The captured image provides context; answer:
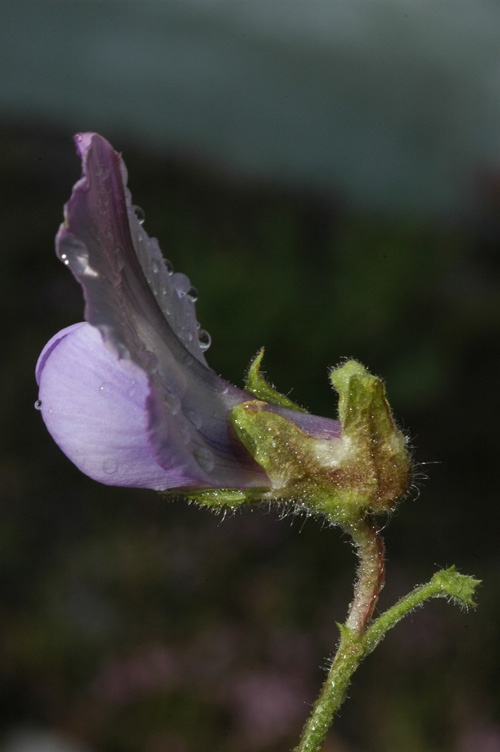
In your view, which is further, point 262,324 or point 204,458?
point 262,324

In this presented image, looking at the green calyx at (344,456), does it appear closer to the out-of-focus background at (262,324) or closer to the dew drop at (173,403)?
the dew drop at (173,403)

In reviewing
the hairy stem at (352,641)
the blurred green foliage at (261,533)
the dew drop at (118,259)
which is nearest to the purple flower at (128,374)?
the dew drop at (118,259)

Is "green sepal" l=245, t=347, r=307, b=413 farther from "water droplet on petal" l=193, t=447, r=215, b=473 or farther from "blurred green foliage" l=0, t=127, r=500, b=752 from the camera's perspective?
"blurred green foliage" l=0, t=127, r=500, b=752

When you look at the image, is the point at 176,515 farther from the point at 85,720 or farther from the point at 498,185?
the point at 498,185

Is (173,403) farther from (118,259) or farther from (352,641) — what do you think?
(352,641)

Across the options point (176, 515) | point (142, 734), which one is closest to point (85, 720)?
point (142, 734)

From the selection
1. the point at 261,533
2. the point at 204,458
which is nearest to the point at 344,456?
the point at 204,458

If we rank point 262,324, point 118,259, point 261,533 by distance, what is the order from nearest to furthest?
point 118,259, point 261,533, point 262,324

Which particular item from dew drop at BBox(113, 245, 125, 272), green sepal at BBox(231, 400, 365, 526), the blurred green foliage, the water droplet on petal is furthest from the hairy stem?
the blurred green foliage
